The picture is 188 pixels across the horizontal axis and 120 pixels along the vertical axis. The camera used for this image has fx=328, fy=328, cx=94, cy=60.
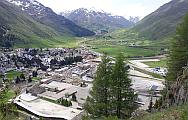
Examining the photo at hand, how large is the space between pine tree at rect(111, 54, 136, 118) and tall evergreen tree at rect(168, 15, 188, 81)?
8.64 metres

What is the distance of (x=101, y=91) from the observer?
42.4 meters

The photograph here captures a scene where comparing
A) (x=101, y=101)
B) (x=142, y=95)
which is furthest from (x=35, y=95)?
(x=101, y=101)

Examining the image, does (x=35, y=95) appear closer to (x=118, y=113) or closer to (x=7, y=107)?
(x=118, y=113)

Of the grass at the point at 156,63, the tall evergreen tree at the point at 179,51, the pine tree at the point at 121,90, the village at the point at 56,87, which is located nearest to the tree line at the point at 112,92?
the pine tree at the point at 121,90

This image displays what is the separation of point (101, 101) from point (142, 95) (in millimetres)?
59328

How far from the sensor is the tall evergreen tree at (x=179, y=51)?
46.8 meters

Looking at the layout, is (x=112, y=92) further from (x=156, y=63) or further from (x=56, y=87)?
(x=156, y=63)

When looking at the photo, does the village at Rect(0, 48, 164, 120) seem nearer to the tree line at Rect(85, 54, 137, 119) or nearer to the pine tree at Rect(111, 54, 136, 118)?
the tree line at Rect(85, 54, 137, 119)

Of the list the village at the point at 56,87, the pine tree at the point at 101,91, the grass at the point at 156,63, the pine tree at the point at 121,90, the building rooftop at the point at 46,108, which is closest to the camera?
the pine tree at the point at 121,90

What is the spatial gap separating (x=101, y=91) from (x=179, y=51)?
44.3ft

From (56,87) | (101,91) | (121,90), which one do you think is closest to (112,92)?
(121,90)

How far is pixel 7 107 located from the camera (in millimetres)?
13031

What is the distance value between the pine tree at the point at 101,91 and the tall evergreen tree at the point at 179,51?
1074cm

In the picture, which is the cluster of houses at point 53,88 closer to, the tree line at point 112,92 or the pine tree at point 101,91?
the pine tree at point 101,91
